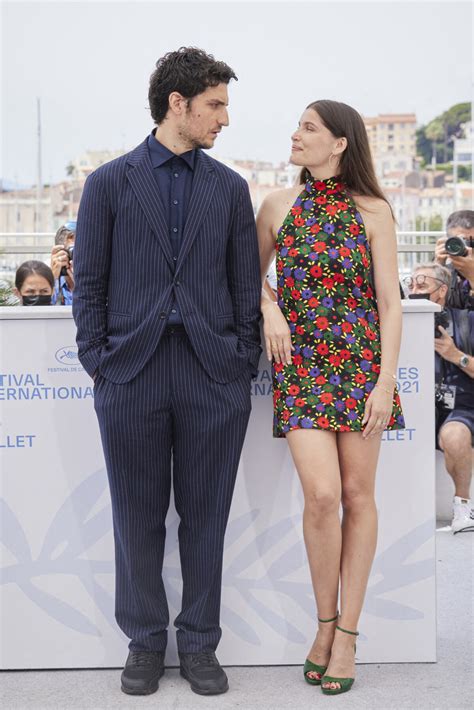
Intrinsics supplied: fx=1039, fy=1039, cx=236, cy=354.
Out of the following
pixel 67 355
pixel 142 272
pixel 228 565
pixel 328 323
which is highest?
pixel 142 272

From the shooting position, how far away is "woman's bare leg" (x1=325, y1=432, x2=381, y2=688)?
279 centimetres

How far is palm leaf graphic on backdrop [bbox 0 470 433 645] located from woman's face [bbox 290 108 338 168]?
1.00 m

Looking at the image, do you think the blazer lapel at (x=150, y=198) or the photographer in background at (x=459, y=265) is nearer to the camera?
the blazer lapel at (x=150, y=198)

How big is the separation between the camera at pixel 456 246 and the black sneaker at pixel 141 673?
2.60 m

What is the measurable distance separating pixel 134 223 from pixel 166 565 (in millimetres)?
993

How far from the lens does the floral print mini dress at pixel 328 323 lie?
9.01ft

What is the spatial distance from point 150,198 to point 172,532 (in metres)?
0.96

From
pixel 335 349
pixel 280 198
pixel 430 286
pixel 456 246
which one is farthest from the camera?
pixel 430 286

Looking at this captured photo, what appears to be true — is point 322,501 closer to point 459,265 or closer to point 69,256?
point 69,256

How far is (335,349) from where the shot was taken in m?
2.75

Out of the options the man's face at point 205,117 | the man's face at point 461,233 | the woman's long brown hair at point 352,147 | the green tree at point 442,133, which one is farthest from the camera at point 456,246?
the green tree at point 442,133

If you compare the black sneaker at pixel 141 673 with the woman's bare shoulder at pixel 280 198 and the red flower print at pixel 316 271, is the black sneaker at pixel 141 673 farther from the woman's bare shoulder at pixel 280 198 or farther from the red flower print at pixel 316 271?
the woman's bare shoulder at pixel 280 198

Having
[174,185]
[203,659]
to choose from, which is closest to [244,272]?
[174,185]

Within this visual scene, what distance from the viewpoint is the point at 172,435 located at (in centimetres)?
280
